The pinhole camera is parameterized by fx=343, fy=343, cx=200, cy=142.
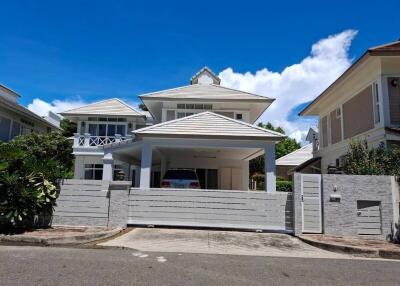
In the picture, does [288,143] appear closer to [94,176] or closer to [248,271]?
[94,176]

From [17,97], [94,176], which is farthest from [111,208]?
[17,97]

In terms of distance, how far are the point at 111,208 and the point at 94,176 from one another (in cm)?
1737

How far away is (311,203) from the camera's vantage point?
Answer: 34.4 ft

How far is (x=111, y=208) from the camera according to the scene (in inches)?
417

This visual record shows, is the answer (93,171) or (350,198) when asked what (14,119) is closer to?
(93,171)

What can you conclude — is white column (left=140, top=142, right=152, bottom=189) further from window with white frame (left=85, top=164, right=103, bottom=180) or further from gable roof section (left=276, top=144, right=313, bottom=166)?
gable roof section (left=276, top=144, right=313, bottom=166)

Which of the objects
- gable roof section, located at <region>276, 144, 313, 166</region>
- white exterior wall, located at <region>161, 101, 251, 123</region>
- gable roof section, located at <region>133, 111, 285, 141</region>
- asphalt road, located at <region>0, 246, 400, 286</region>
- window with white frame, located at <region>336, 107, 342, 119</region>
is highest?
white exterior wall, located at <region>161, 101, 251, 123</region>

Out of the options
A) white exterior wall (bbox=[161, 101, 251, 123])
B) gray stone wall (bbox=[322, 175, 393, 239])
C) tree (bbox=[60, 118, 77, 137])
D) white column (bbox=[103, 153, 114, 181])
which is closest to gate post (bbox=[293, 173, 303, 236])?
gray stone wall (bbox=[322, 175, 393, 239])

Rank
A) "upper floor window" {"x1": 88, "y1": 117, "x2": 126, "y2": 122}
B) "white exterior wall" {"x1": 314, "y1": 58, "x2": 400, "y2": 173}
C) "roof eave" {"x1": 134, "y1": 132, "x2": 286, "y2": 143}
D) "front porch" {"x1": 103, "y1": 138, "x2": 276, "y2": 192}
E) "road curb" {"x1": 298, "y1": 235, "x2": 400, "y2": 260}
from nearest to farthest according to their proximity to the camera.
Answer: "road curb" {"x1": 298, "y1": 235, "x2": 400, "y2": 260} → "roof eave" {"x1": 134, "y1": 132, "x2": 286, "y2": 143} → "front porch" {"x1": 103, "y1": 138, "x2": 276, "y2": 192} → "white exterior wall" {"x1": 314, "y1": 58, "x2": 400, "y2": 173} → "upper floor window" {"x1": 88, "y1": 117, "x2": 126, "y2": 122}

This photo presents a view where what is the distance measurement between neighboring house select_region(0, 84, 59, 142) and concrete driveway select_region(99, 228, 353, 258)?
19.2 metres

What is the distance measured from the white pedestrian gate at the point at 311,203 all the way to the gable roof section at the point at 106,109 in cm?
Result: 1765

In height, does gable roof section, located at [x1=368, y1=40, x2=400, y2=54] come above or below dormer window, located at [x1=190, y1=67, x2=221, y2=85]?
below

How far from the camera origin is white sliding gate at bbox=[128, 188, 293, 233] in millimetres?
10773

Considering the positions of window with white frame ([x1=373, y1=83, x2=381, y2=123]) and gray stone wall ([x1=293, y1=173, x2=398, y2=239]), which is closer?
gray stone wall ([x1=293, y1=173, x2=398, y2=239])
